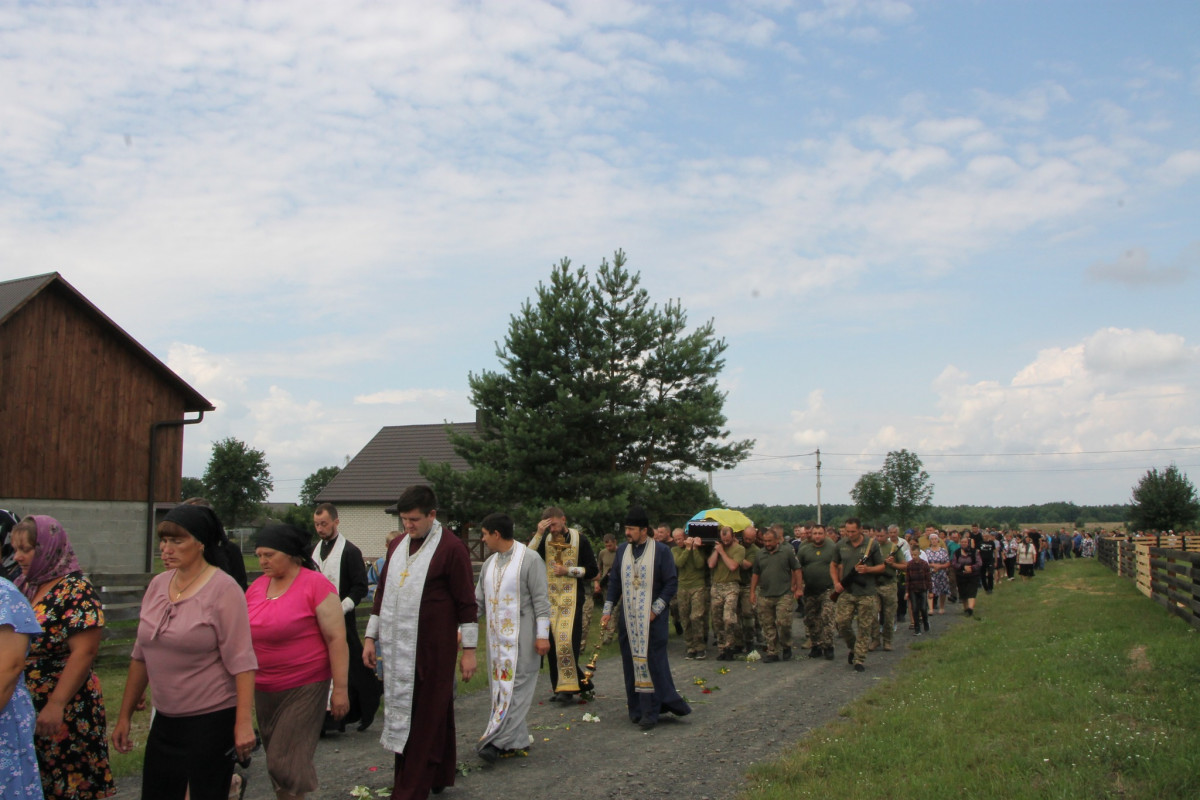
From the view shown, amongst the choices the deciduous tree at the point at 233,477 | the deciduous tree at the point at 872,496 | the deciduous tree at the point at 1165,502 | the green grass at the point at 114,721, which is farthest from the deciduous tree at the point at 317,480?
the green grass at the point at 114,721

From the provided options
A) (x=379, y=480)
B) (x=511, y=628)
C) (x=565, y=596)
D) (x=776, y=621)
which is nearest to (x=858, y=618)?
(x=776, y=621)

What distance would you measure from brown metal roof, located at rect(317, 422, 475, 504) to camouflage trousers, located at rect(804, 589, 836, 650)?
32.7 meters

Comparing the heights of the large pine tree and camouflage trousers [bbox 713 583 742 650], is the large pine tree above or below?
above

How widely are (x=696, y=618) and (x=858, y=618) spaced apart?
2.56 metres

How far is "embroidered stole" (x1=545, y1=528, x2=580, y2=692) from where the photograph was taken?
9906 millimetres

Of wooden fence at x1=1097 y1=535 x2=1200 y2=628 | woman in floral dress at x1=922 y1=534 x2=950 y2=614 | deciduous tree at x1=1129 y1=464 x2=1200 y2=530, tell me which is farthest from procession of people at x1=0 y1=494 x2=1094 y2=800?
deciduous tree at x1=1129 y1=464 x2=1200 y2=530

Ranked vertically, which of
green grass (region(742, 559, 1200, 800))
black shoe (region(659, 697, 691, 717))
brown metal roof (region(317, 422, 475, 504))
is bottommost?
black shoe (region(659, 697, 691, 717))

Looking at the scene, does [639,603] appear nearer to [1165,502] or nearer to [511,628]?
[511,628]

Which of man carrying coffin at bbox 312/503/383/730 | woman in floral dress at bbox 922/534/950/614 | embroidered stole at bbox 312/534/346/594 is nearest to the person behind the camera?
man carrying coffin at bbox 312/503/383/730

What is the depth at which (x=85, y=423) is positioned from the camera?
23.8 meters

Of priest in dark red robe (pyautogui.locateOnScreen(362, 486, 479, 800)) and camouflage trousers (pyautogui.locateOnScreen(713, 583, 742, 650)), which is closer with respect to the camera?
priest in dark red robe (pyautogui.locateOnScreen(362, 486, 479, 800))

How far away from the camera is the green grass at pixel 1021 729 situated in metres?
6.15

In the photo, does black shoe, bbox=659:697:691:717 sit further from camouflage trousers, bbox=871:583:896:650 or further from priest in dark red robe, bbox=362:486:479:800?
camouflage trousers, bbox=871:583:896:650

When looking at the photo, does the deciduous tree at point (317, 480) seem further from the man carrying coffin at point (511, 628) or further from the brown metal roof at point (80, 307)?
the man carrying coffin at point (511, 628)
